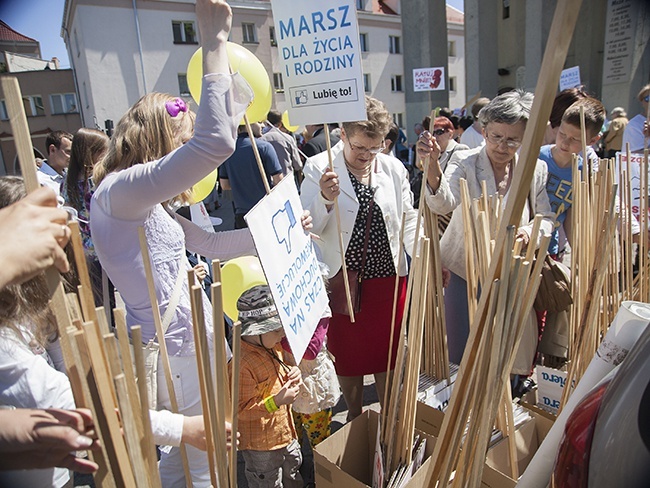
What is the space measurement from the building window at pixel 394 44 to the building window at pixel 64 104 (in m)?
13.4

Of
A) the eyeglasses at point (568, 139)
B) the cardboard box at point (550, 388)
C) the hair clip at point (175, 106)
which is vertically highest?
the hair clip at point (175, 106)

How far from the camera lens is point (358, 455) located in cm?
150

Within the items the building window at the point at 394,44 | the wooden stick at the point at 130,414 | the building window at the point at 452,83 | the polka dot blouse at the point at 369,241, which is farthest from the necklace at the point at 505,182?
the building window at the point at 452,83

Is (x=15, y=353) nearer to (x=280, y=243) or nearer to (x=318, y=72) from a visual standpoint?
(x=280, y=243)

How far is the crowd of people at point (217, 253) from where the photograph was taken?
24.7 inches

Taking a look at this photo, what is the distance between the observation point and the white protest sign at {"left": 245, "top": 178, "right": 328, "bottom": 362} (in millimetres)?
1016

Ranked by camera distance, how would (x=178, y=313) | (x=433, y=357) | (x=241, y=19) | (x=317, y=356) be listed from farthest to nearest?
1. (x=241, y=19)
2. (x=433, y=357)
3. (x=317, y=356)
4. (x=178, y=313)

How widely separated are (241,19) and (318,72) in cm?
1722

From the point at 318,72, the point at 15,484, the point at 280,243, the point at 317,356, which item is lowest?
the point at 317,356

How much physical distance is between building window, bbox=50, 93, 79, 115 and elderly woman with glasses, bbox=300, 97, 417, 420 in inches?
593

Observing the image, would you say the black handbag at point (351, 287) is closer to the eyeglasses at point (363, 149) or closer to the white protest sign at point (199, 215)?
the eyeglasses at point (363, 149)

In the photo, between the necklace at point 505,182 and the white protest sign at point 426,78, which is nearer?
the necklace at point 505,182

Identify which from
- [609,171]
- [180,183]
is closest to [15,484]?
[180,183]

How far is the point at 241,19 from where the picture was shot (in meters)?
16.6
